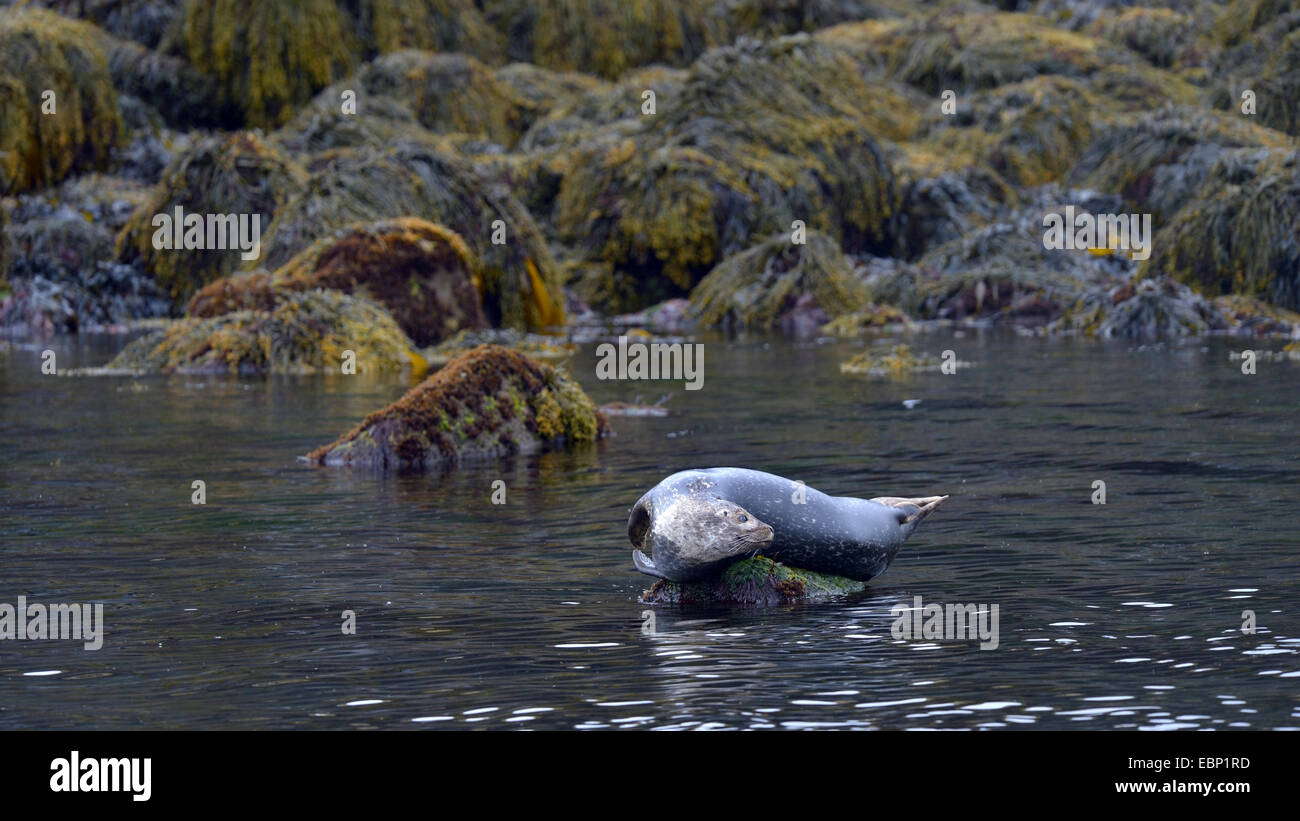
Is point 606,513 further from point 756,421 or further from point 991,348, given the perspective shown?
point 991,348

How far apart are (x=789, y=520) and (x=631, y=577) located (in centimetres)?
108

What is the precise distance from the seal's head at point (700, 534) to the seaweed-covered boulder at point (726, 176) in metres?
28.5

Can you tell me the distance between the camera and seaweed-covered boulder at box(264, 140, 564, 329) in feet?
100.0

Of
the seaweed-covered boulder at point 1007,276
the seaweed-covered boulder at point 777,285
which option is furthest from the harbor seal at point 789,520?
the seaweed-covered boulder at point 777,285

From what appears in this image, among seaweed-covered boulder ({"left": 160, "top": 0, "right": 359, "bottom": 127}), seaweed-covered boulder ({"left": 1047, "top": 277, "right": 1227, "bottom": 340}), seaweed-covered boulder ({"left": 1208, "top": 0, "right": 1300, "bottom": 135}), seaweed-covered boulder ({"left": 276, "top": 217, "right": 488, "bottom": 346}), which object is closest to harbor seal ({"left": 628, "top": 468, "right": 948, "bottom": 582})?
seaweed-covered boulder ({"left": 276, "top": 217, "right": 488, "bottom": 346})

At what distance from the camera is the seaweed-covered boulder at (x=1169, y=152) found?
36.8 m

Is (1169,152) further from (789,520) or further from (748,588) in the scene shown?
(748,588)

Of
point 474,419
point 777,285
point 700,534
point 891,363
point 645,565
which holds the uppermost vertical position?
point 777,285

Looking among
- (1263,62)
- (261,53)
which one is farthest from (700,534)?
(261,53)

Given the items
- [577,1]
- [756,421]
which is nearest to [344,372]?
[756,421]

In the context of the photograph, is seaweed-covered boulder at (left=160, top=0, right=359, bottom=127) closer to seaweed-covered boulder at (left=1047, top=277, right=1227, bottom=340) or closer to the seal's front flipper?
seaweed-covered boulder at (left=1047, top=277, right=1227, bottom=340)

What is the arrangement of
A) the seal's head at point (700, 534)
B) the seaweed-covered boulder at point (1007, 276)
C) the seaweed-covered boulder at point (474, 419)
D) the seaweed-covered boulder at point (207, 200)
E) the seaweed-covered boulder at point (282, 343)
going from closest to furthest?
the seal's head at point (700, 534)
the seaweed-covered boulder at point (474, 419)
the seaweed-covered boulder at point (282, 343)
the seaweed-covered boulder at point (1007, 276)
the seaweed-covered boulder at point (207, 200)

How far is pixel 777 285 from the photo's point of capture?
109 feet

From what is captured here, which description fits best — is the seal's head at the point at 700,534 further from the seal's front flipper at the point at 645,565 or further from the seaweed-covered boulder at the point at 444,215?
the seaweed-covered boulder at the point at 444,215
